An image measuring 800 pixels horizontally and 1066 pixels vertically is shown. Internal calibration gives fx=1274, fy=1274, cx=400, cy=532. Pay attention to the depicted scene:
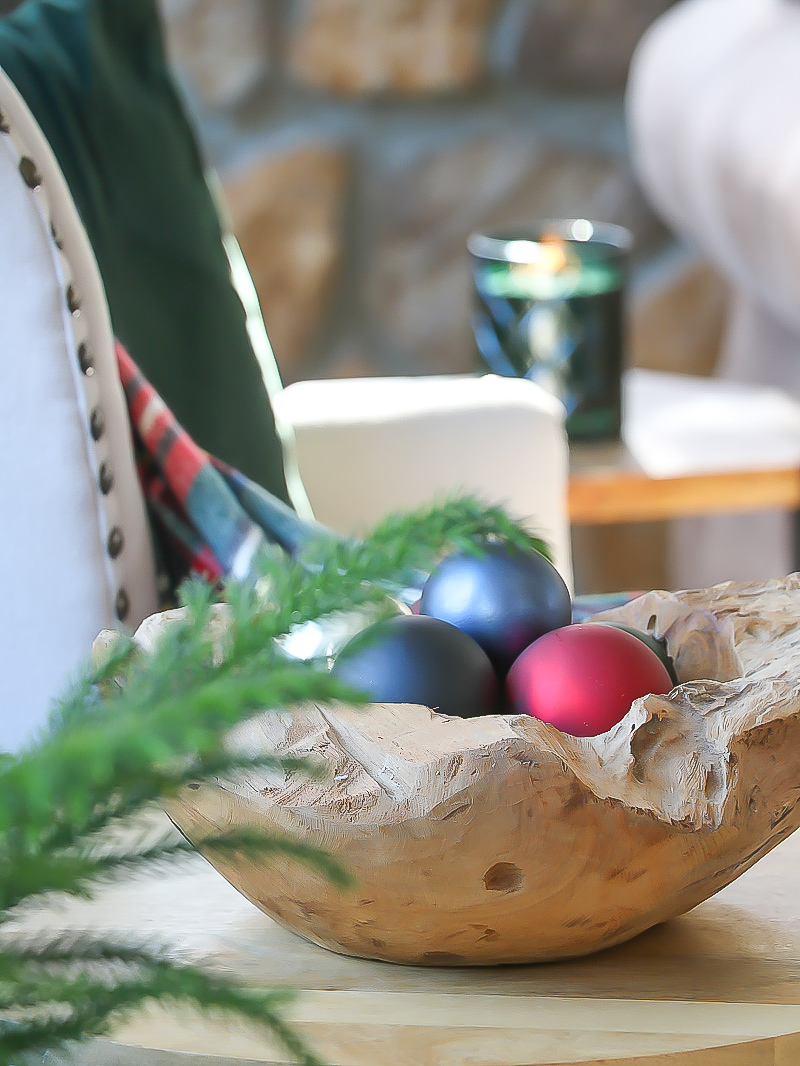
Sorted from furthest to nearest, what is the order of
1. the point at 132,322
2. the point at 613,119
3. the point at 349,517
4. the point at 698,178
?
the point at 613,119, the point at 698,178, the point at 349,517, the point at 132,322

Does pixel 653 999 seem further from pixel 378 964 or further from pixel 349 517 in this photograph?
pixel 349 517

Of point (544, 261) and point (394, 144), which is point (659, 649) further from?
point (394, 144)

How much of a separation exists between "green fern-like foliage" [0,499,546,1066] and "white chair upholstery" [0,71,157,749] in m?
0.35

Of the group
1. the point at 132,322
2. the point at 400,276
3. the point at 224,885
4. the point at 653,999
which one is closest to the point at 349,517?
the point at 132,322

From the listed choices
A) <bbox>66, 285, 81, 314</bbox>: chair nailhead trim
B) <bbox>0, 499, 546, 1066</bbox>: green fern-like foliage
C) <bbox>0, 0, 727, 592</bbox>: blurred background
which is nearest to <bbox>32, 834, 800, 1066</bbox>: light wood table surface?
<bbox>0, 499, 546, 1066</bbox>: green fern-like foliage

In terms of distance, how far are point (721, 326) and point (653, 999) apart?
1.63m

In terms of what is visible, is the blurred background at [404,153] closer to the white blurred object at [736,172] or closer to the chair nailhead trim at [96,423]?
the white blurred object at [736,172]

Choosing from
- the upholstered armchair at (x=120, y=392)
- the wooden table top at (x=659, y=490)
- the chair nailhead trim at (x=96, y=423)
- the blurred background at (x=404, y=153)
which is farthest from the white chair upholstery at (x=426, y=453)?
the blurred background at (x=404, y=153)

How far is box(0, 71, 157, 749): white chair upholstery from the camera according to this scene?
1.84 feet

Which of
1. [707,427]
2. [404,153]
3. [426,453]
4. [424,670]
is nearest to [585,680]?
[424,670]

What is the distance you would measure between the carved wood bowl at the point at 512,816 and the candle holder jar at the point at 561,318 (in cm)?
87

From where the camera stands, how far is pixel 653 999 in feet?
1.25

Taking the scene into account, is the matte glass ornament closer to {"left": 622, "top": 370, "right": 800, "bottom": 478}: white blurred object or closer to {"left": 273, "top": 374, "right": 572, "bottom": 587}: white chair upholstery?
{"left": 273, "top": 374, "right": 572, "bottom": 587}: white chair upholstery

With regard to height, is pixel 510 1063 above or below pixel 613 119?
below
